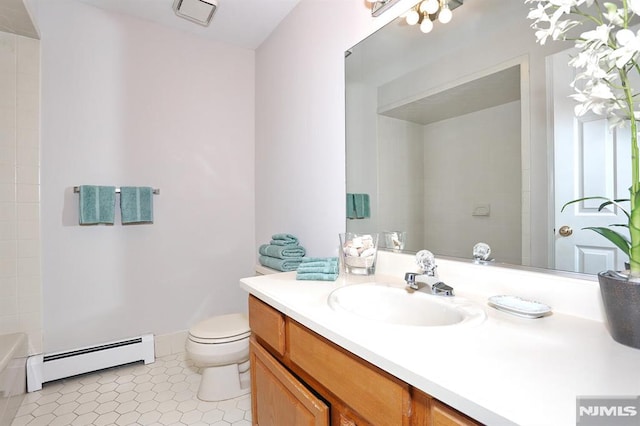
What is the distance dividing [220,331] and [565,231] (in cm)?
163

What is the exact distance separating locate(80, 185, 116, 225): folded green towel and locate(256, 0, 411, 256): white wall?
1.02 meters

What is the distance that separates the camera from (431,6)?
123cm

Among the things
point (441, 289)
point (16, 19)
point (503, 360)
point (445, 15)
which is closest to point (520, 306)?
point (441, 289)

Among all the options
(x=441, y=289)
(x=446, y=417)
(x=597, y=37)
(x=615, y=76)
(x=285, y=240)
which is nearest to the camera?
(x=446, y=417)

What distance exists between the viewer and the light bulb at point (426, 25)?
1.25m

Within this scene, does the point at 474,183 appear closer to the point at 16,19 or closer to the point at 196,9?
the point at 196,9

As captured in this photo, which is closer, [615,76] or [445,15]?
[615,76]

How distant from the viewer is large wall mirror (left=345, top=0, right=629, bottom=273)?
858 mm

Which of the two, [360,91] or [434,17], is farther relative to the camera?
[360,91]

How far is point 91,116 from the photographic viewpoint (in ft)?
6.86

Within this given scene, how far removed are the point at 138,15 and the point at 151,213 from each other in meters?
1.37

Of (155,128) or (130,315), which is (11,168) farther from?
(130,315)

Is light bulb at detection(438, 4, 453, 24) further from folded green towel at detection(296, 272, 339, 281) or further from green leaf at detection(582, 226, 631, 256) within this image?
folded green towel at detection(296, 272, 339, 281)

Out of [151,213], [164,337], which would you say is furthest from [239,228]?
[164,337]
